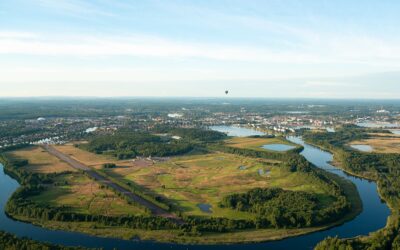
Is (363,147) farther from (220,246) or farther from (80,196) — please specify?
(80,196)

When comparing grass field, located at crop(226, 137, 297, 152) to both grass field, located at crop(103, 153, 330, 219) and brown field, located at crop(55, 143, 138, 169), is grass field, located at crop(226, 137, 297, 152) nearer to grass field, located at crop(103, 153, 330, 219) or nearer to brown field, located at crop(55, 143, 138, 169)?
grass field, located at crop(103, 153, 330, 219)

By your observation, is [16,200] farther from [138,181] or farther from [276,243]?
[276,243]

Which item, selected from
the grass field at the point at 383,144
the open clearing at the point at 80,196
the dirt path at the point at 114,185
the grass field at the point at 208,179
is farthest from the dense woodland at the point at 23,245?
the grass field at the point at 383,144

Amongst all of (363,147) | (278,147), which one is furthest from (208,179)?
(363,147)

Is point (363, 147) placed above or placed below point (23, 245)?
above

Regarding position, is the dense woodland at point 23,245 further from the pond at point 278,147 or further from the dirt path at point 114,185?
the pond at point 278,147
